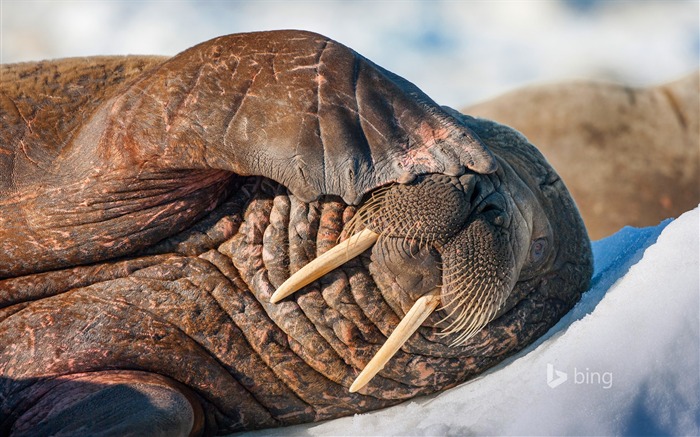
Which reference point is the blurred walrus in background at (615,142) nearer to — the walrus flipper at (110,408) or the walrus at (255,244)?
the walrus at (255,244)

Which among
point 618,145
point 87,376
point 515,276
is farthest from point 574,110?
point 87,376

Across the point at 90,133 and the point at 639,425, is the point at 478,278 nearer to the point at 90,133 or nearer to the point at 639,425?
the point at 639,425

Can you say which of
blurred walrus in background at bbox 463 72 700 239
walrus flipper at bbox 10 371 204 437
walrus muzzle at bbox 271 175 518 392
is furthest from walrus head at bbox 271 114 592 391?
blurred walrus in background at bbox 463 72 700 239

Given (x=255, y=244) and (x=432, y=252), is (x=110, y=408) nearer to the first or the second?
(x=255, y=244)

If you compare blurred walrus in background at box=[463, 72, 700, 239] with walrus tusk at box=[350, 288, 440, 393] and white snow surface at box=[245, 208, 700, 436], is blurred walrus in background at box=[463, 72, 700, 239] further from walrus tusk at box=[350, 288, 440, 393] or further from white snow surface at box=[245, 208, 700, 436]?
walrus tusk at box=[350, 288, 440, 393]

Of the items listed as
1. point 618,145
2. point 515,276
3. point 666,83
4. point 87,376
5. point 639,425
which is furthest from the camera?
point 666,83

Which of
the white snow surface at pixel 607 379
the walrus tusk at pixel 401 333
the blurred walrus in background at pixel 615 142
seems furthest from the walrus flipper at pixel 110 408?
the blurred walrus in background at pixel 615 142

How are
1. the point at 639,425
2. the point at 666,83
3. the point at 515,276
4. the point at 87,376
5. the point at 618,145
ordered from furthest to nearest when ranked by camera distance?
1. the point at 666,83
2. the point at 618,145
3. the point at 515,276
4. the point at 87,376
5. the point at 639,425
